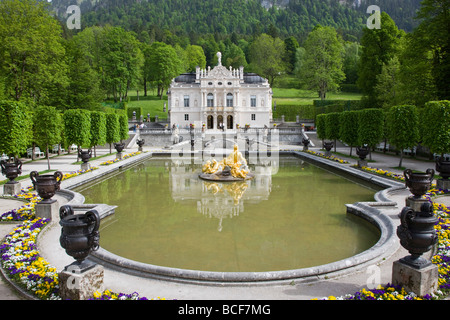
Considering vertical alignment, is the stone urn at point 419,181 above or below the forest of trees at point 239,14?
below

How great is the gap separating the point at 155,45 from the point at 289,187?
69.4m

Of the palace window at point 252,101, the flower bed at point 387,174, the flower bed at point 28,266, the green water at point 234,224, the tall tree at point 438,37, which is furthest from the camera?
the palace window at point 252,101

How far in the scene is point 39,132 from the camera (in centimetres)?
2150

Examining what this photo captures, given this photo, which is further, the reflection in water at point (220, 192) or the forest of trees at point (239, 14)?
the forest of trees at point (239, 14)

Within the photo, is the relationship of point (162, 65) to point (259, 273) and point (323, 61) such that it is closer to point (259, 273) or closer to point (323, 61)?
point (323, 61)

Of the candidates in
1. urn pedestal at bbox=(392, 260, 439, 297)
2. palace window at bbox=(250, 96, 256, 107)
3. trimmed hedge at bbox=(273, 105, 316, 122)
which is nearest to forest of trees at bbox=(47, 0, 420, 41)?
trimmed hedge at bbox=(273, 105, 316, 122)

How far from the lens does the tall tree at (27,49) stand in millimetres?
29219

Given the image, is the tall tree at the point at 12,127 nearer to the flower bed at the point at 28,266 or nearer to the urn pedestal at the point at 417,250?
the flower bed at the point at 28,266

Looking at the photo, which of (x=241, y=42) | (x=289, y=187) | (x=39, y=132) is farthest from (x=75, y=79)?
(x=241, y=42)

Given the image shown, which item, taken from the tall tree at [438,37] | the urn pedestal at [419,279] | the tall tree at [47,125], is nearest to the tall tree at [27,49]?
the tall tree at [47,125]

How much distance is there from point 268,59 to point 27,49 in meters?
67.2

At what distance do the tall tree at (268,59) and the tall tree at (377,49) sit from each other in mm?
43748

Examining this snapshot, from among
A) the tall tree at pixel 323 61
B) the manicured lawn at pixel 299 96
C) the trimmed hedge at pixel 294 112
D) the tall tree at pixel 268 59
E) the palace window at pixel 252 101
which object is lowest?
the trimmed hedge at pixel 294 112
